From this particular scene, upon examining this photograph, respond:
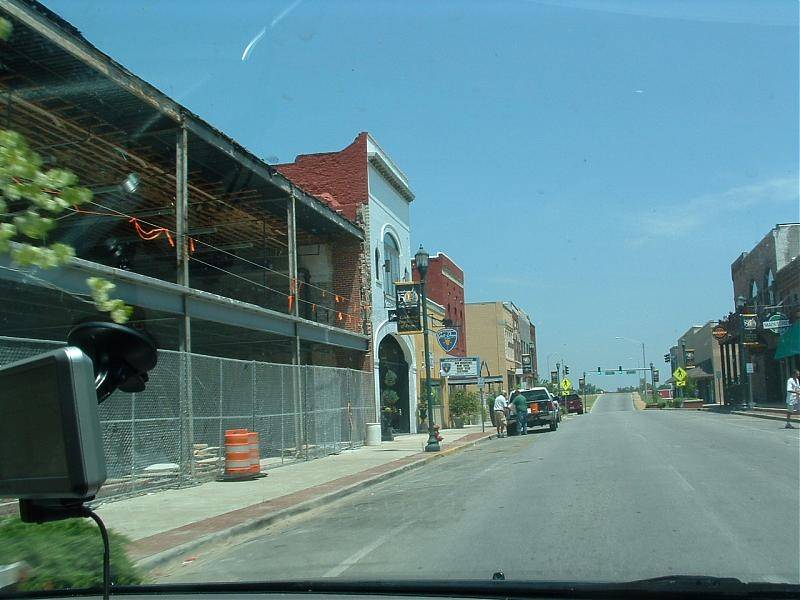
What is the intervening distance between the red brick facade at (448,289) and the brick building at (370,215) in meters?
13.1

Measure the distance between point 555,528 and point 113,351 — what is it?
697 centimetres

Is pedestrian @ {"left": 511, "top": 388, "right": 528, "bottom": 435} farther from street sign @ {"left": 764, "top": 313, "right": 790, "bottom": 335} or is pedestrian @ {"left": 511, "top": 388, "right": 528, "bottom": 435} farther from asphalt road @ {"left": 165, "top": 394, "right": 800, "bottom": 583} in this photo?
asphalt road @ {"left": 165, "top": 394, "right": 800, "bottom": 583}

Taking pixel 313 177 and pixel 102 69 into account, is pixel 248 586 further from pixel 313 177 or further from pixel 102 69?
pixel 313 177

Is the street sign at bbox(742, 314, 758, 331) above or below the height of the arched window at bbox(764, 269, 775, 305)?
below

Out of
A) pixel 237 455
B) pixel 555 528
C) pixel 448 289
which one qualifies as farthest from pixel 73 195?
pixel 448 289

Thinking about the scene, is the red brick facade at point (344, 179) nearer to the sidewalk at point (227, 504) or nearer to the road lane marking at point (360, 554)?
the sidewalk at point (227, 504)

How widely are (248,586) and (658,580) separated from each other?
2058 mm

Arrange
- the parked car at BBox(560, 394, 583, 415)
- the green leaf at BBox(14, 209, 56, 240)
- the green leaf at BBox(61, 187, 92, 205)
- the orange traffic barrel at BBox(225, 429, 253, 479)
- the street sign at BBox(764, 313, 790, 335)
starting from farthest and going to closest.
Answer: the parked car at BBox(560, 394, 583, 415), the street sign at BBox(764, 313, 790, 335), the orange traffic barrel at BBox(225, 429, 253, 479), the green leaf at BBox(61, 187, 92, 205), the green leaf at BBox(14, 209, 56, 240)

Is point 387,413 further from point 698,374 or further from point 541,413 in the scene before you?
point 698,374

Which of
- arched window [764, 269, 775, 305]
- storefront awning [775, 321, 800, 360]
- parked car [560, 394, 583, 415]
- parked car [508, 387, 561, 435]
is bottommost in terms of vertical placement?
parked car [560, 394, 583, 415]

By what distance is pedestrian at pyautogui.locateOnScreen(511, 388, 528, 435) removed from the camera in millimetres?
33219

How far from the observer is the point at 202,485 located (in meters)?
16.2

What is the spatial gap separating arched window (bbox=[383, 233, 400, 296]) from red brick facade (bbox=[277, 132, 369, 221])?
270 cm

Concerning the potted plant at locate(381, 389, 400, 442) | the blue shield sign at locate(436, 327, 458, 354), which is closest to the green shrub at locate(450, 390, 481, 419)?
the potted plant at locate(381, 389, 400, 442)
